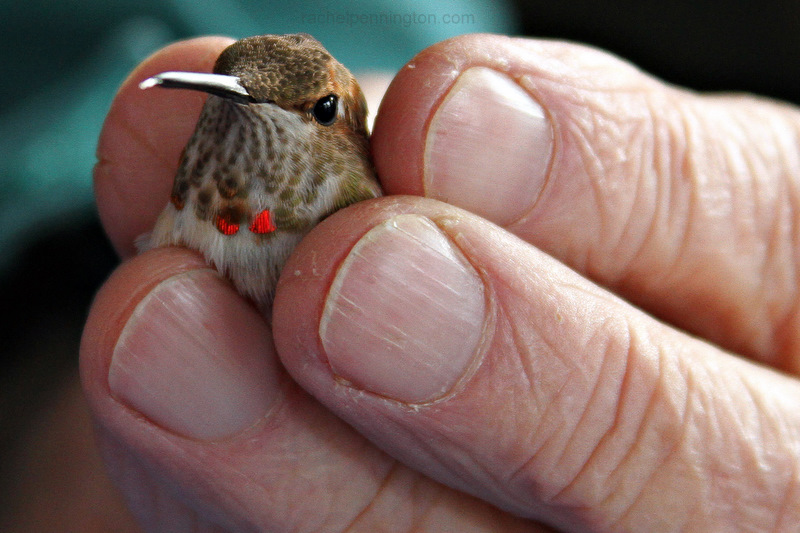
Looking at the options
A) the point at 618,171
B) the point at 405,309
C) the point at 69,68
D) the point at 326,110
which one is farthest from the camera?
the point at 69,68

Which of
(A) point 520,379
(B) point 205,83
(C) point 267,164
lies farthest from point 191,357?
(A) point 520,379

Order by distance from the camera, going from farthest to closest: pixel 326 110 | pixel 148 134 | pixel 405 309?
pixel 148 134, pixel 326 110, pixel 405 309

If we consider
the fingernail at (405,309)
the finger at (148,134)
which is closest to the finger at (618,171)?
the fingernail at (405,309)

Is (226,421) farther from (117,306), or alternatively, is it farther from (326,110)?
(326,110)

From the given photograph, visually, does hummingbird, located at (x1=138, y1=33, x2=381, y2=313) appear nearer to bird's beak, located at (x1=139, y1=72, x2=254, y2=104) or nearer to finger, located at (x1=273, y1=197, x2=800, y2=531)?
bird's beak, located at (x1=139, y1=72, x2=254, y2=104)

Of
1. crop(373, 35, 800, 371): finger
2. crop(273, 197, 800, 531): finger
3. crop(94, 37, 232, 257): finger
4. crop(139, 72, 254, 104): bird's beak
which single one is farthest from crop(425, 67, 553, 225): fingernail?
crop(94, 37, 232, 257): finger

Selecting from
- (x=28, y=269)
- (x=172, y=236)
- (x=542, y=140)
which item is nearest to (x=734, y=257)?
(x=542, y=140)
